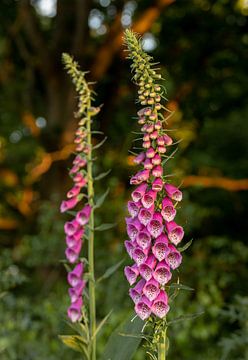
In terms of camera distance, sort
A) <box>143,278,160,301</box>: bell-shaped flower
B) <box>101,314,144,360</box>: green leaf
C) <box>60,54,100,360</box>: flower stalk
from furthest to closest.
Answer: <box>60,54,100,360</box>: flower stalk < <box>101,314,144,360</box>: green leaf < <box>143,278,160,301</box>: bell-shaped flower

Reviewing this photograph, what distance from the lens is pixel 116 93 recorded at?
8031 millimetres

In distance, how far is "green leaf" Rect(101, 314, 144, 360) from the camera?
1.68m

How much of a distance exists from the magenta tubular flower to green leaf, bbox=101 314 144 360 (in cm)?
21

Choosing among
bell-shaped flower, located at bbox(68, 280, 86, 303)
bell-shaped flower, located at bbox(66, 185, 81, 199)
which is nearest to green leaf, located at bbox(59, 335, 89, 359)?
bell-shaped flower, located at bbox(68, 280, 86, 303)

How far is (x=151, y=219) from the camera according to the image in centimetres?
144

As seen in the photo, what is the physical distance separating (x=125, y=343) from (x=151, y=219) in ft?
1.42

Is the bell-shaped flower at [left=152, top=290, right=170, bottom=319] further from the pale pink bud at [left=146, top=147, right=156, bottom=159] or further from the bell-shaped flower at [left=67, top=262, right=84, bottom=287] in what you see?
the bell-shaped flower at [left=67, top=262, right=84, bottom=287]

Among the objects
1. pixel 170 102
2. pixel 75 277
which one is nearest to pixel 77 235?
pixel 75 277

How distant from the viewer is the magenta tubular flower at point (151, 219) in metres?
1.43

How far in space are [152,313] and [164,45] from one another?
22.1 ft

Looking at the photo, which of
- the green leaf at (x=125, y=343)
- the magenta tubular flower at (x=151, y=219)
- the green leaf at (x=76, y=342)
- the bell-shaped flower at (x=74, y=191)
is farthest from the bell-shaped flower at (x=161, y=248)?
the bell-shaped flower at (x=74, y=191)

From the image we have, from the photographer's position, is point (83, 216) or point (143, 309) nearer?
point (143, 309)

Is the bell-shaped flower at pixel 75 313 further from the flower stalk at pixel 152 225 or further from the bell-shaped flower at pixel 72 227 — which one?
the flower stalk at pixel 152 225

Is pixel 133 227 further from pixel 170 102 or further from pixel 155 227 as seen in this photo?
pixel 170 102
